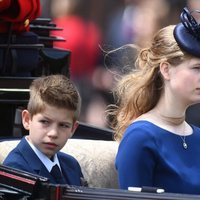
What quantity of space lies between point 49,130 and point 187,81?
1.85ft

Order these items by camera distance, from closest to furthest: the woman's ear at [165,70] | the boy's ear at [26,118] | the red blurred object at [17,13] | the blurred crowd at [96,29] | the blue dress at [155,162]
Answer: the blue dress at [155,162] → the woman's ear at [165,70] → the boy's ear at [26,118] → the red blurred object at [17,13] → the blurred crowd at [96,29]

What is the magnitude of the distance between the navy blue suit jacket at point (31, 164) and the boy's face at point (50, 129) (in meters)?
0.04

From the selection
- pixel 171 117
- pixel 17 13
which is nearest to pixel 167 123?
pixel 171 117

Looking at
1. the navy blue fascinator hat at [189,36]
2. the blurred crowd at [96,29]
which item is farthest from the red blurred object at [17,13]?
the blurred crowd at [96,29]

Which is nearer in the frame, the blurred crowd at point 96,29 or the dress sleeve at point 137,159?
the dress sleeve at point 137,159

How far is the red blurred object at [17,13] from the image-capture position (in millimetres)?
4934

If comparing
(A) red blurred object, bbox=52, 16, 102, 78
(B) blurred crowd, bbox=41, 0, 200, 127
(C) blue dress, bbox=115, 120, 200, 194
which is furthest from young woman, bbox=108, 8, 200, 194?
(A) red blurred object, bbox=52, 16, 102, 78

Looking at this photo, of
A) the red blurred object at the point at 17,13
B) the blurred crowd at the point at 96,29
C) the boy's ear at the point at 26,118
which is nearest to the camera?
the boy's ear at the point at 26,118

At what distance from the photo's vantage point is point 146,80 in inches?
149

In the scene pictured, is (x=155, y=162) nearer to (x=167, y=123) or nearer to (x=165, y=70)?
(x=167, y=123)

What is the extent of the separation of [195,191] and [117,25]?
477cm

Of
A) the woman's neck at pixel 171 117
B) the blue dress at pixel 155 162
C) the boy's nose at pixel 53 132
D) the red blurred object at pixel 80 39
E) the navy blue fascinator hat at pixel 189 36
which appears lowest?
the red blurred object at pixel 80 39

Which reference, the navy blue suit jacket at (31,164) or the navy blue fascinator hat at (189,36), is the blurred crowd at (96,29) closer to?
the navy blue suit jacket at (31,164)

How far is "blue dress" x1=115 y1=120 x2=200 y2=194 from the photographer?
3498 mm
